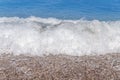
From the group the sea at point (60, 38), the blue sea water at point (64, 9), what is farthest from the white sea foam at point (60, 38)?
the blue sea water at point (64, 9)

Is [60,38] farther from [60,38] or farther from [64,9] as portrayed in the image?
[64,9]

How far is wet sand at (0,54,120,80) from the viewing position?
10.6 metres

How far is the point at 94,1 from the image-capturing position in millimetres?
29594

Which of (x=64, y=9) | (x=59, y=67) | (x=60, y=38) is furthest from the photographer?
(x=64, y=9)

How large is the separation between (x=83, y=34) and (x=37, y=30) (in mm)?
1299

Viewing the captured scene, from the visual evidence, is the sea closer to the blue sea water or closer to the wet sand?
the wet sand

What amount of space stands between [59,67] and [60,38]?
75.8 inches

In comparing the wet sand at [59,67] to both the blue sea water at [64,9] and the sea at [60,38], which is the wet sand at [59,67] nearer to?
the sea at [60,38]

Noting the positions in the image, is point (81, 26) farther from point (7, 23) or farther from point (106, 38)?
point (7, 23)

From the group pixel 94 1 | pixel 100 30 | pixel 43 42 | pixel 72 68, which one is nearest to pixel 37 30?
pixel 43 42

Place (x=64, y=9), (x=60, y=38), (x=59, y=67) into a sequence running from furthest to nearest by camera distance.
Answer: (x=64, y=9)
(x=60, y=38)
(x=59, y=67)

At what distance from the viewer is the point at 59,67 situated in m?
11.0

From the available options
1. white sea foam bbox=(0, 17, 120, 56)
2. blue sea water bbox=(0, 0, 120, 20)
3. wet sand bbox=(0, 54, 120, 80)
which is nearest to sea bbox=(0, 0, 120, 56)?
white sea foam bbox=(0, 17, 120, 56)

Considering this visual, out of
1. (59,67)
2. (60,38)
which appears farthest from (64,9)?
(59,67)
